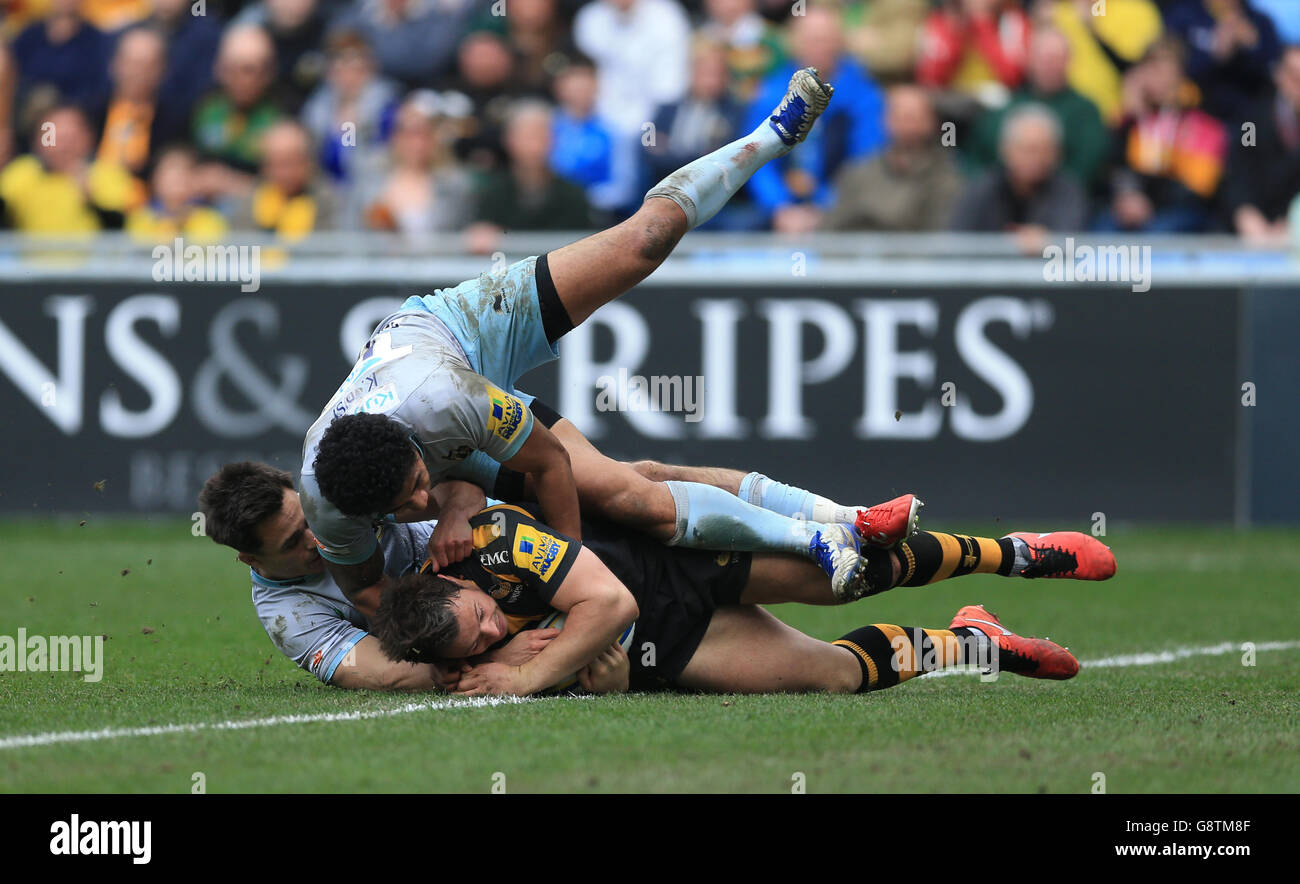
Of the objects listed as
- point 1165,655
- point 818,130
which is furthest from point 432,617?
point 818,130

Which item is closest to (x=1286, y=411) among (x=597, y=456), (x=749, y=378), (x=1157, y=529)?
(x=1157, y=529)

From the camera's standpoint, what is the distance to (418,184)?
13.4m

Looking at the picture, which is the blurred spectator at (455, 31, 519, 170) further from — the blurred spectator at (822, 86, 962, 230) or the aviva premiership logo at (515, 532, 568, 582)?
the aviva premiership logo at (515, 532, 568, 582)

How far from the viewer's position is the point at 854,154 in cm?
1359

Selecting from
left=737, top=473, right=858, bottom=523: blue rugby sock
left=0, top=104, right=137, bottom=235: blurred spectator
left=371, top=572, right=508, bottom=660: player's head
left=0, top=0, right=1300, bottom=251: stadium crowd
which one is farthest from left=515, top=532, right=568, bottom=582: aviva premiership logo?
left=0, top=104, right=137, bottom=235: blurred spectator

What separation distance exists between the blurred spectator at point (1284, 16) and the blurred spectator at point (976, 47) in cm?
205

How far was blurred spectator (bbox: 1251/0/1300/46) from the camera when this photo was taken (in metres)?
13.9

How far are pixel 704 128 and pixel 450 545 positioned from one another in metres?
8.01

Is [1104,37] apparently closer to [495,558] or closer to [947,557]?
[947,557]

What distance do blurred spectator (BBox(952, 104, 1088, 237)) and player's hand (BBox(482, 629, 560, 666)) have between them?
7.84 metres

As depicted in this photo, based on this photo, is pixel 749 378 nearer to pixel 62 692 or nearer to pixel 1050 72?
pixel 1050 72
